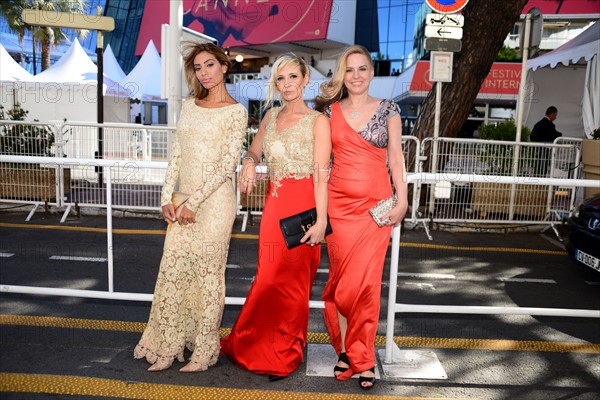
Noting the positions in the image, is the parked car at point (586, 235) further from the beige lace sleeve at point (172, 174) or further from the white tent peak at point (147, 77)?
the white tent peak at point (147, 77)

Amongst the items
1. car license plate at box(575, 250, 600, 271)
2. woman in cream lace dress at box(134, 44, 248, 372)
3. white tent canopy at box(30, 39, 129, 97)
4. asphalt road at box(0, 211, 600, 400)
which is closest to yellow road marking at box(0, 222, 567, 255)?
asphalt road at box(0, 211, 600, 400)

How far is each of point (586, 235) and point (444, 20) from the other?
4306mm

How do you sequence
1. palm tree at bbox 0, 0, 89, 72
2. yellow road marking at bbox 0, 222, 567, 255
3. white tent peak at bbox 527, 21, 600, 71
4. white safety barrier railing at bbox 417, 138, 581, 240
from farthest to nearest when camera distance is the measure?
palm tree at bbox 0, 0, 89, 72
white tent peak at bbox 527, 21, 600, 71
white safety barrier railing at bbox 417, 138, 581, 240
yellow road marking at bbox 0, 222, 567, 255

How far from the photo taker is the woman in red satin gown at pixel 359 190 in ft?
11.1

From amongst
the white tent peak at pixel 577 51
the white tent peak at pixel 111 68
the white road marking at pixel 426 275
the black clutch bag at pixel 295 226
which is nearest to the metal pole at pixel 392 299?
the black clutch bag at pixel 295 226

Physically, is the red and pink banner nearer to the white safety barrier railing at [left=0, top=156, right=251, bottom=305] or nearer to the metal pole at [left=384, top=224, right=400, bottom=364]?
the white safety barrier railing at [left=0, top=156, right=251, bottom=305]

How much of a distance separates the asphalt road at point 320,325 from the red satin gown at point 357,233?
0.37 meters

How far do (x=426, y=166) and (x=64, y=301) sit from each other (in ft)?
21.5

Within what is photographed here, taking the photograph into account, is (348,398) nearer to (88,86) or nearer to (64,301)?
(64,301)

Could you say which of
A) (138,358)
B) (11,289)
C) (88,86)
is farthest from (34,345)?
(88,86)

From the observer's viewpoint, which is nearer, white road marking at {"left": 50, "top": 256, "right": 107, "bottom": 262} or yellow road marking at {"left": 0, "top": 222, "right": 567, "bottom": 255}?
white road marking at {"left": 50, "top": 256, "right": 107, "bottom": 262}

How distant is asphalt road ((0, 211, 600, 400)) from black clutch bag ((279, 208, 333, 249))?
3.10 ft

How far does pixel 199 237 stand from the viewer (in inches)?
139

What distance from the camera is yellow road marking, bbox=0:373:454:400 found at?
129 inches
